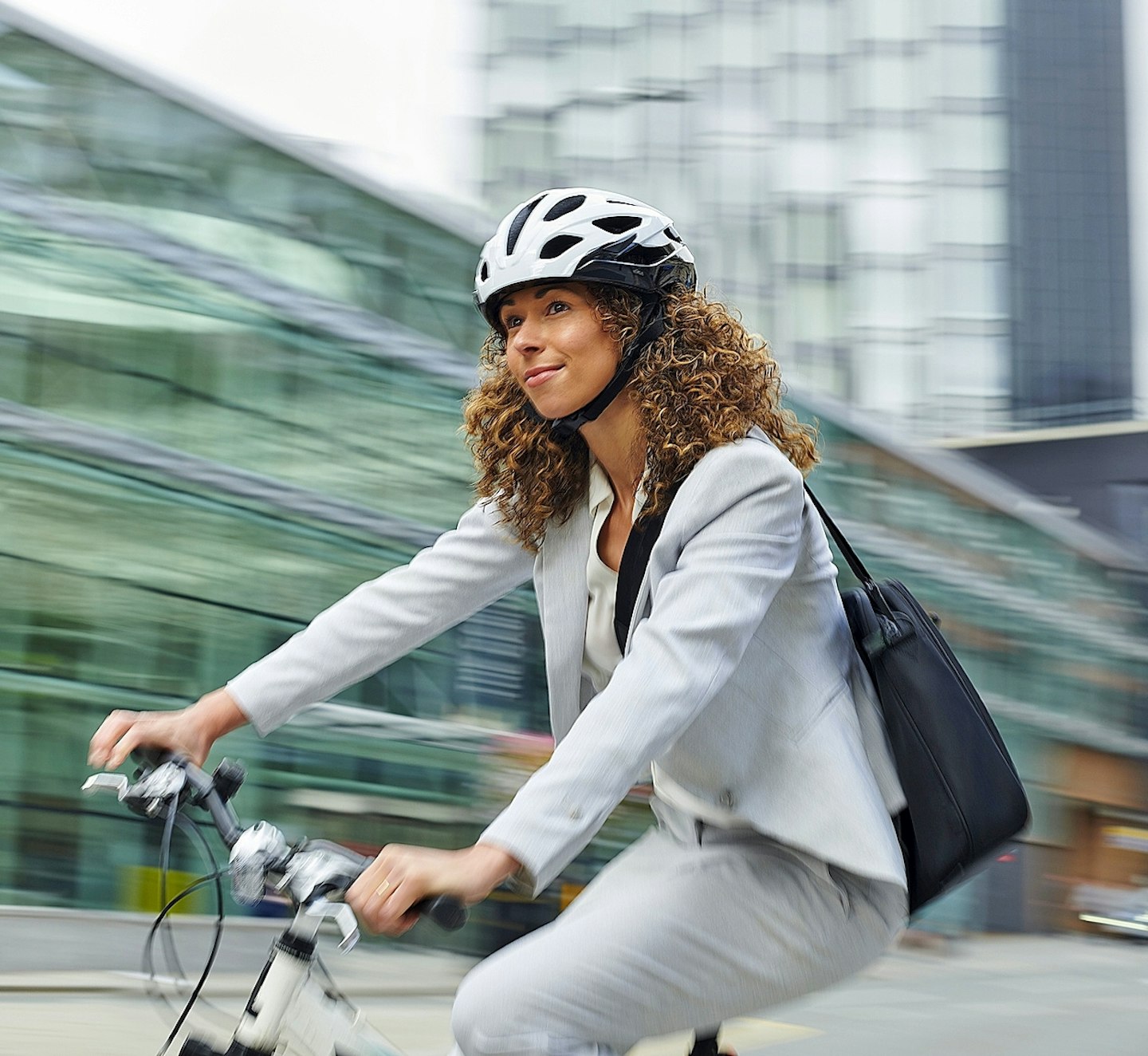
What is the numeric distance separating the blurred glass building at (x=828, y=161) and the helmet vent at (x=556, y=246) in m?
33.5

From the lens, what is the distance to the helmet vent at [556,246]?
222 centimetres

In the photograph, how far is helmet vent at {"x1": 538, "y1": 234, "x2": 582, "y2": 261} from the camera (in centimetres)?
222

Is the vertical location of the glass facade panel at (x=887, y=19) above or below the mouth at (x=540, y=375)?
above

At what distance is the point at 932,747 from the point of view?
2.01 meters

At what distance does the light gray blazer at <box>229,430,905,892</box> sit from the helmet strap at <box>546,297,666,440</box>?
0.50 ft

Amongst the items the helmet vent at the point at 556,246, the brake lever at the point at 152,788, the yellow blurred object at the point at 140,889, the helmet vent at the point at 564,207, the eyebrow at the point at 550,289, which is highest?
the helmet vent at the point at 564,207

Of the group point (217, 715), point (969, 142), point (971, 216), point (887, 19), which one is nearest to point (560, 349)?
point (217, 715)

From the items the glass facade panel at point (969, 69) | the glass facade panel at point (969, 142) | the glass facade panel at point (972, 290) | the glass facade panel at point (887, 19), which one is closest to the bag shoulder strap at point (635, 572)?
the glass facade panel at point (887, 19)

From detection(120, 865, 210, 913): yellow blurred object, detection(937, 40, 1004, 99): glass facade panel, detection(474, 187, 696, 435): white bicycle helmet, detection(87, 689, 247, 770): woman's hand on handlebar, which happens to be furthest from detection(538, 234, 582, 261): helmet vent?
detection(937, 40, 1004, 99): glass facade panel

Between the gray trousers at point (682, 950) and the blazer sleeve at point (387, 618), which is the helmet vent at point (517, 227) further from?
the gray trousers at point (682, 950)

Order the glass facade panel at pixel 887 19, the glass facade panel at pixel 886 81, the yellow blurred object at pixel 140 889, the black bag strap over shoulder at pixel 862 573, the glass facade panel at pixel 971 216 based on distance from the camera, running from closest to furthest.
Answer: the black bag strap over shoulder at pixel 862 573, the yellow blurred object at pixel 140 889, the glass facade panel at pixel 886 81, the glass facade panel at pixel 887 19, the glass facade panel at pixel 971 216

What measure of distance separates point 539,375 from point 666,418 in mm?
208

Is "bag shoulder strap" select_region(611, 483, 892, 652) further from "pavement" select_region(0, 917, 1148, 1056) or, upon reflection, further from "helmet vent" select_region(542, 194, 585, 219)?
"pavement" select_region(0, 917, 1148, 1056)

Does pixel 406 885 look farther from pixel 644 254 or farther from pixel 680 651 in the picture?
pixel 644 254
